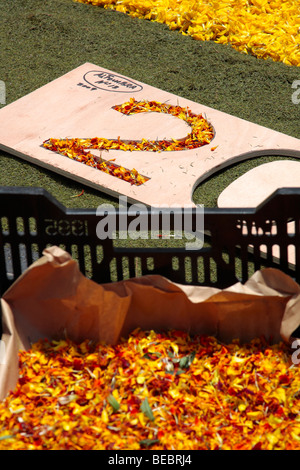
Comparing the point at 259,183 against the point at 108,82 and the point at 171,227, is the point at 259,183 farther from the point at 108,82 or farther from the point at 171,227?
the point at 171,227

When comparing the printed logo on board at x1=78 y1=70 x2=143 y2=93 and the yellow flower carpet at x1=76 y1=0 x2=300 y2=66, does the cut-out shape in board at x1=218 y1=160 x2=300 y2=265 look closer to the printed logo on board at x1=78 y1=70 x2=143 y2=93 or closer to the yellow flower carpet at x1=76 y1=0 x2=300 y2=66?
the printed logo on board at x1=78 y1=70 x2=143 y2=93

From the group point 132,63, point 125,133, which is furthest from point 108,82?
point 125,133

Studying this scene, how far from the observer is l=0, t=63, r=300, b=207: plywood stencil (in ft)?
10.7

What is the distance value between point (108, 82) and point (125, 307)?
2.22 metres

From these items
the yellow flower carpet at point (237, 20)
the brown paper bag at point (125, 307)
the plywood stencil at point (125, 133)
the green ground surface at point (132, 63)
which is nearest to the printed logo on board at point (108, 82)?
the plywood stencil at point (125, 133)

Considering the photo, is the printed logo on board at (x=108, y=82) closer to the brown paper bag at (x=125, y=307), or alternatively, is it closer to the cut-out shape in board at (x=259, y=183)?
the cut-out shape in board at (x=259, y=183)

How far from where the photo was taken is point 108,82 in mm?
4012

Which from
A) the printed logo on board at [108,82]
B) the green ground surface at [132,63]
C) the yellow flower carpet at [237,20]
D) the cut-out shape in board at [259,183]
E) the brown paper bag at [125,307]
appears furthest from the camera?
the yellow flower carpet at [237,20]

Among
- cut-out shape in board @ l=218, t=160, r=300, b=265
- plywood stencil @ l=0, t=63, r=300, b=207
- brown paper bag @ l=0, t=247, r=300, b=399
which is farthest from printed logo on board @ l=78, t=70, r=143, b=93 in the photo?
brown paper bag @ l=0, t=247, r=300, b=399

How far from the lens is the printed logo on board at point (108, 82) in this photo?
12.9 ft

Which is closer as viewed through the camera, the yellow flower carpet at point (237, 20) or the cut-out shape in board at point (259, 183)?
the cut-out shape in board at point (259, 183)

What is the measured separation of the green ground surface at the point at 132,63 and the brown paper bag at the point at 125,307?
4.28ft

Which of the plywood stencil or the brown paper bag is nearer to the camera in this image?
the brown paper bag
